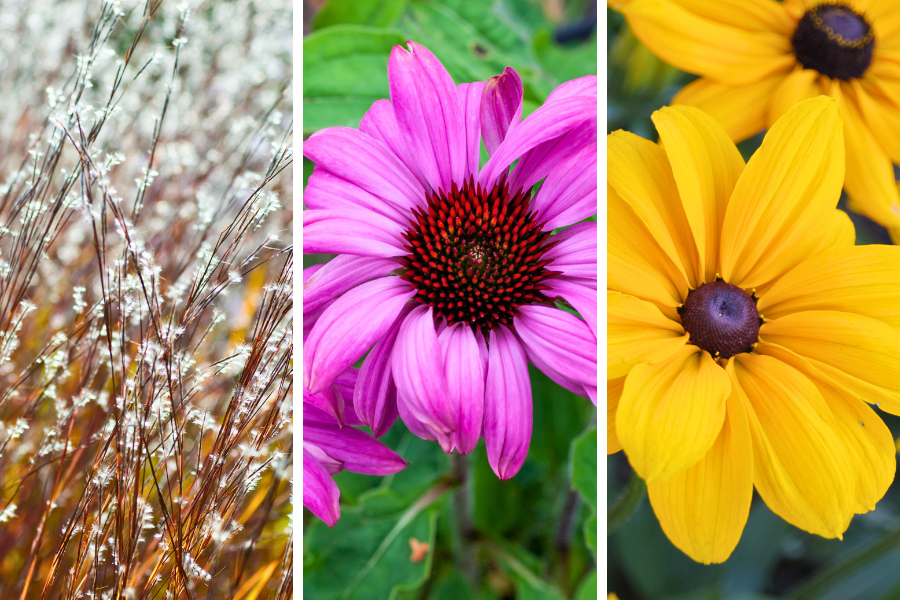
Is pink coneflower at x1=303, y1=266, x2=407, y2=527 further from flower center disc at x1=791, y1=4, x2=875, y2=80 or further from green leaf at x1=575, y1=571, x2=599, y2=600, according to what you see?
flower center disc at x1=791, y1=4, x2=875, y2=80

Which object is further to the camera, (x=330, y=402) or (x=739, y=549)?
(x=739, y=549)

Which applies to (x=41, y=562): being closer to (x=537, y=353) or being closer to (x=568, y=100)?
(x=537, y=353)

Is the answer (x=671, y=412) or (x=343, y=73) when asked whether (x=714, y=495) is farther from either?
(x=343, y=73)

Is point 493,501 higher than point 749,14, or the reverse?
point 749,14

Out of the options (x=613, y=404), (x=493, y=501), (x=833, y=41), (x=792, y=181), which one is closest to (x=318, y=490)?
(x=493, y=501)

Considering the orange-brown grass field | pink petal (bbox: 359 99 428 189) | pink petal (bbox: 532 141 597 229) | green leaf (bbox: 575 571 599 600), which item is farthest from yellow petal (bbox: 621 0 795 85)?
green leaf (bbox: 575 571 599 600)
